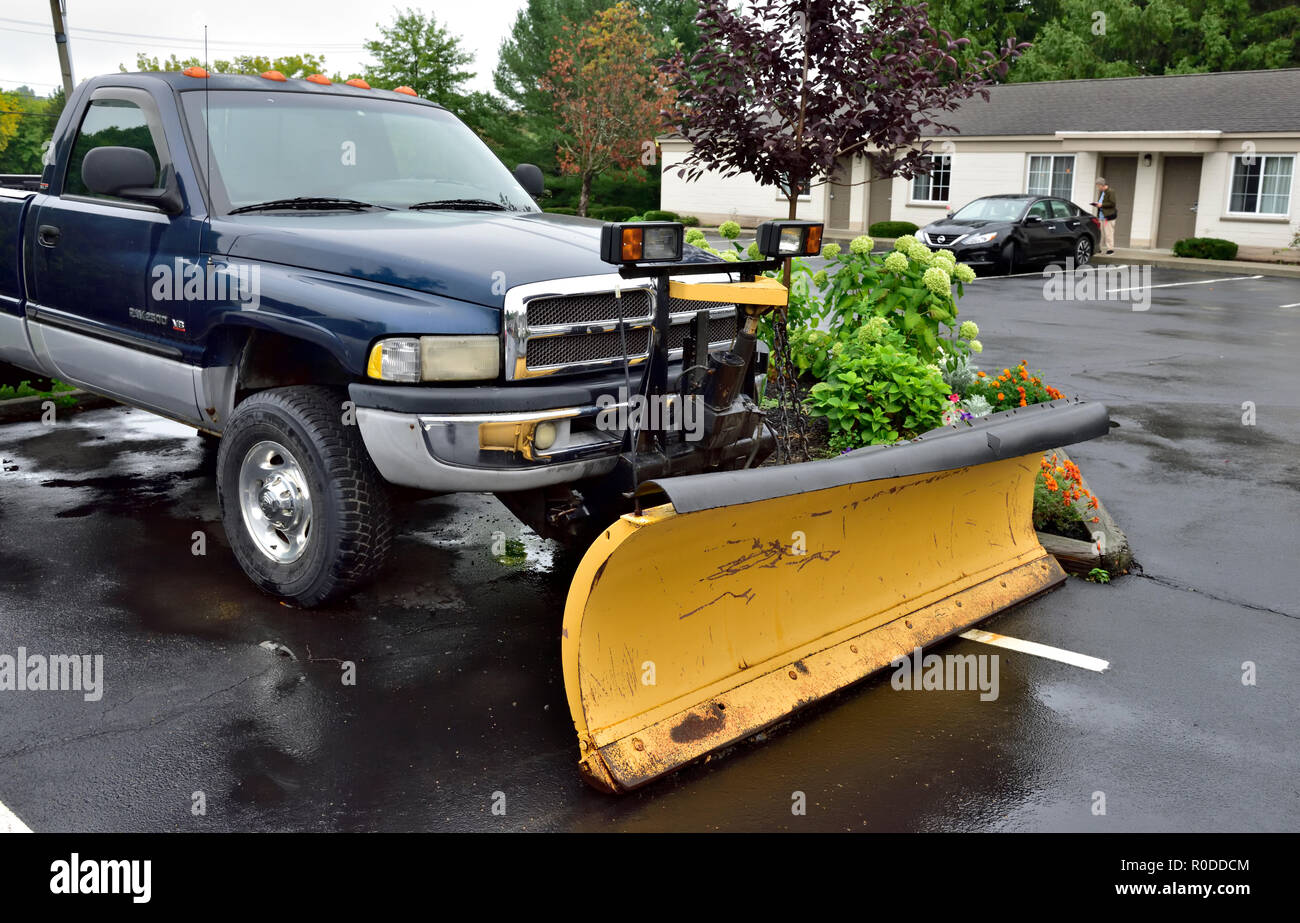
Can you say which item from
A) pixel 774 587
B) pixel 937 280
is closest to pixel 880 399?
pixel 937 280

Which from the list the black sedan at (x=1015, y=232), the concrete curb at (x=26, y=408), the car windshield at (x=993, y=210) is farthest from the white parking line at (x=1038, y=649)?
the car windshield at (x=993, y=210)

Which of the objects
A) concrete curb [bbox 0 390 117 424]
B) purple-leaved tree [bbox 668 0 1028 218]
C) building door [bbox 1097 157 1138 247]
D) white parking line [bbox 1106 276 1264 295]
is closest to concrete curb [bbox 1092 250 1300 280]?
white parking line [bbox 1106 276 1264 295]

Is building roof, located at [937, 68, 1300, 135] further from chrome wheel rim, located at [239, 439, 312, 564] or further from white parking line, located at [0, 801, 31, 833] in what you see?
white parking line, located at [0, 801, 31, 833]

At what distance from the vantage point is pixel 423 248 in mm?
4699

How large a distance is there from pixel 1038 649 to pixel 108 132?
520cm

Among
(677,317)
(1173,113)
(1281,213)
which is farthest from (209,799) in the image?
(1173,113)

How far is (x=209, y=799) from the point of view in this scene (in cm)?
359

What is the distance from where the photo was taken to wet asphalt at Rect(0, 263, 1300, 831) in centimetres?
362

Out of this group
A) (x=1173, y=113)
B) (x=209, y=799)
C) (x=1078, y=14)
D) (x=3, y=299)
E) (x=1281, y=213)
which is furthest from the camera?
(x=1078, y=14)

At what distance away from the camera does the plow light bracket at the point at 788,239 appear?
454cm

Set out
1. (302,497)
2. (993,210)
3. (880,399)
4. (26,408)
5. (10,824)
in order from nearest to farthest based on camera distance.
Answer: (10,824)
(302,497)
(880,399)
(26,408)
(993,210)

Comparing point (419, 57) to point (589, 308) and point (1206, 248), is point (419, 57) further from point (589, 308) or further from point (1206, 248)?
point (589, 308)
